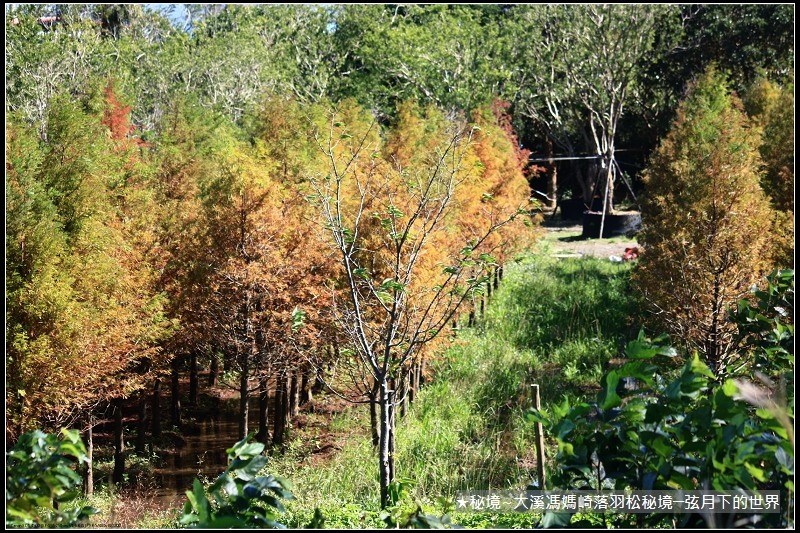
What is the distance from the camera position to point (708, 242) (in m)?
10.5

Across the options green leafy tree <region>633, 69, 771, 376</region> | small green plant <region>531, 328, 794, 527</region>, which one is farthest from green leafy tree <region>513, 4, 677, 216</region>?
small green plant <region>531, 328, 794, 527</region>

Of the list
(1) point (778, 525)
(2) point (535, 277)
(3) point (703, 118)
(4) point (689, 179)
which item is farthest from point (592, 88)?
(1) point (778, 525)

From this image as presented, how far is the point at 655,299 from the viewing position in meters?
12.7

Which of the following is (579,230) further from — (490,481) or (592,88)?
(490,481)

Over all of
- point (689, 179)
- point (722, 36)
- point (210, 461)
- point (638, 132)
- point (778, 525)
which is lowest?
point (210, 461)

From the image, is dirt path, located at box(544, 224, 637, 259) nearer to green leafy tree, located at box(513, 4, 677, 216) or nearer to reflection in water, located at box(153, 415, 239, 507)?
green leafy tree, located at box(513, 4, 677, 216)

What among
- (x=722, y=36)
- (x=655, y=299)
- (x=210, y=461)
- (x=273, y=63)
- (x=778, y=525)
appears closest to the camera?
(x=778, y=525)

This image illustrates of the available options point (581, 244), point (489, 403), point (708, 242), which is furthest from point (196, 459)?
point (581, 244)

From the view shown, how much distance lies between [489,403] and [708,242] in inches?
183

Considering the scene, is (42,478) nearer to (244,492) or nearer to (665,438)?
(244,492)

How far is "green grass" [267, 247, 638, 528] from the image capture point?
30.7ft

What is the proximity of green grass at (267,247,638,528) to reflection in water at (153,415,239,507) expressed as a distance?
1394mm

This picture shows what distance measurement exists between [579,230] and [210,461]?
2402 cm

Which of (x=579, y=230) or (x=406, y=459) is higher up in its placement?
Answer: (x=579, y=230)
